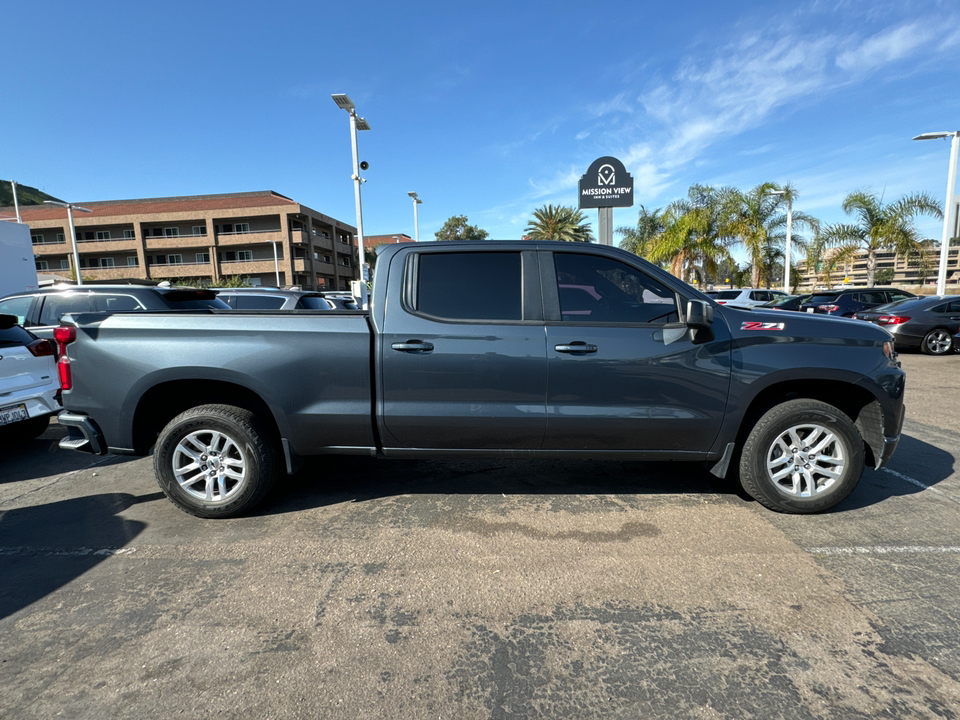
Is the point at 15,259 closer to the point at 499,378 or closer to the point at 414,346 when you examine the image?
the point at 414,346

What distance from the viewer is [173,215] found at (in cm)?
4962

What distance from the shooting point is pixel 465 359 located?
343 centimetres

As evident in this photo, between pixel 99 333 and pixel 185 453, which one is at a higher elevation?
pixel 99 333

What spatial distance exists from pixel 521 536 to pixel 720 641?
1.32 m

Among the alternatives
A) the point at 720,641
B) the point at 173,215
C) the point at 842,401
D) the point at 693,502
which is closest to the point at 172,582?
the point at 720,641

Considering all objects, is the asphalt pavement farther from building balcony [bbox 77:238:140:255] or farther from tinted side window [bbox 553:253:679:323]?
building balcony [bbox 77:238:140:255]

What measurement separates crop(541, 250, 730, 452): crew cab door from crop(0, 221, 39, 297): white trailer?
1464cm

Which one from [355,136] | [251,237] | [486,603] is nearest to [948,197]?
[355,136]

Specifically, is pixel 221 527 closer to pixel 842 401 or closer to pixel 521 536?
pixel 521 536

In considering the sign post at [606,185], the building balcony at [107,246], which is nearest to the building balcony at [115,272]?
the building balcony at [107,246]

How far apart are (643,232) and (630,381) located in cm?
3187

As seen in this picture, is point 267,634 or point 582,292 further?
point 582,292

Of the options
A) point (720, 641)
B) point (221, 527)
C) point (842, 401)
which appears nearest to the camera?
point (720, 641)

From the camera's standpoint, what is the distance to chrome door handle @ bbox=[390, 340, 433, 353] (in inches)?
136
